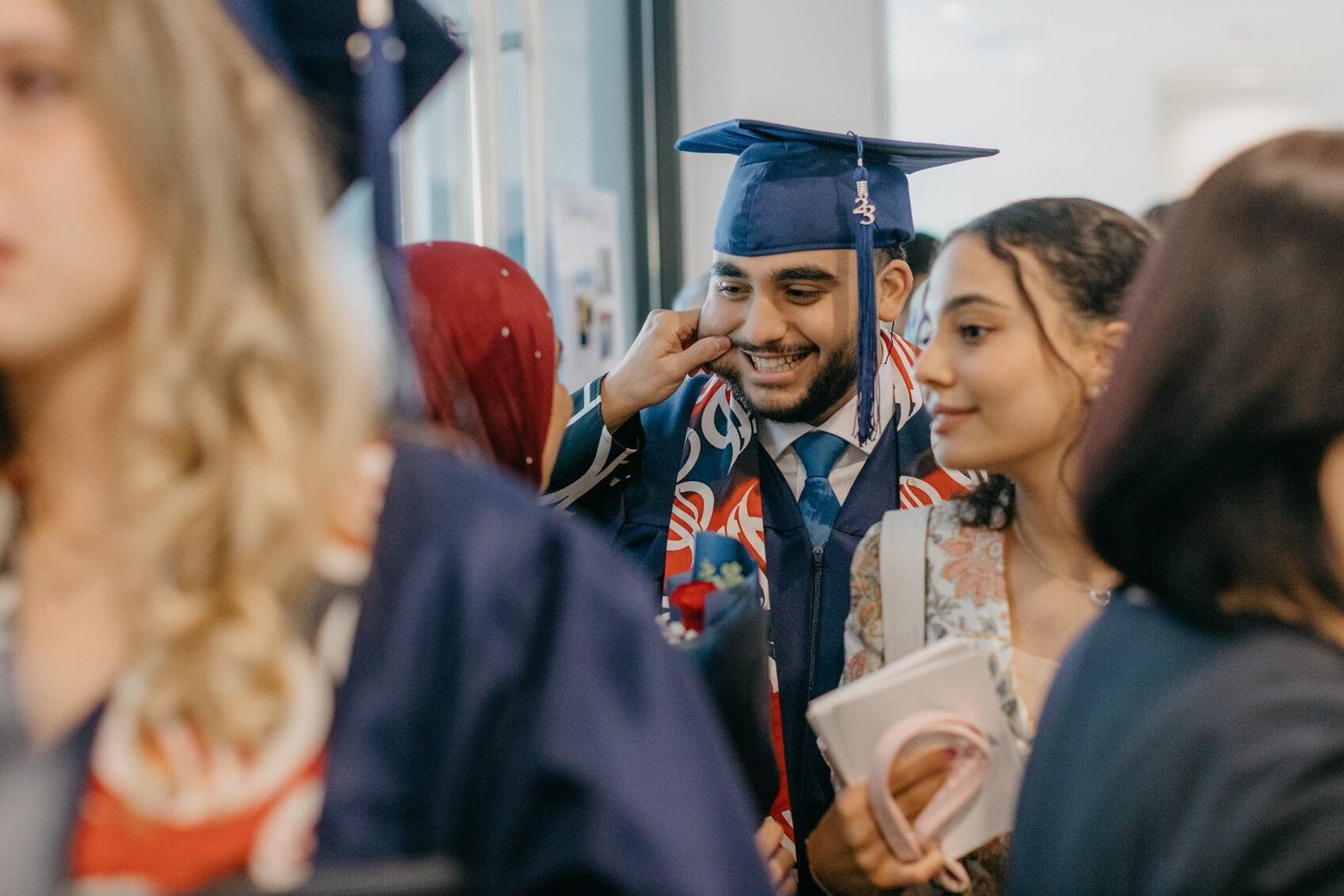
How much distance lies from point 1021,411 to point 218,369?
3.60 feet

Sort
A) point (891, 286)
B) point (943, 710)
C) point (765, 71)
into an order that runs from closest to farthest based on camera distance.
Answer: point (943, 710) → point (891, 286) → point (765, 71)

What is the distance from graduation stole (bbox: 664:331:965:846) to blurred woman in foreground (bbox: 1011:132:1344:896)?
0.92 m

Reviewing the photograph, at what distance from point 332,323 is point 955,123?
351 inches

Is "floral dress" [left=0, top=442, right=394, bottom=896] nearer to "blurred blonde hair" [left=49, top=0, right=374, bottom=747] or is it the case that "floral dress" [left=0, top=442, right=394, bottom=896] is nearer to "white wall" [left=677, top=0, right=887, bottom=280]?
"blurred blonde hair" [left=49, top=0, right=374, bottom=747]

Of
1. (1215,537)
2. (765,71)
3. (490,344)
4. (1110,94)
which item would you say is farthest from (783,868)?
(1110,94)

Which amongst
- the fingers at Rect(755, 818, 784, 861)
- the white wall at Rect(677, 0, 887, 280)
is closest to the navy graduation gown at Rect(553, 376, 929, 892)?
the fingers at Rect(755, 818, 784, 861)

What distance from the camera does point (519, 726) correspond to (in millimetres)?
669

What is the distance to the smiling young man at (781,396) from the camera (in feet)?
6.26

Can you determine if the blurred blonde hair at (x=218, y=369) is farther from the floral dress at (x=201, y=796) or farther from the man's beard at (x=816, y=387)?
the man's beard at (x=816, y=387)

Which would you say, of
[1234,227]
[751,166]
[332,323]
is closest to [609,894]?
[332,323]

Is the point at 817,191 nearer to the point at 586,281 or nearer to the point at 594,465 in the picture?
the point at 594,465

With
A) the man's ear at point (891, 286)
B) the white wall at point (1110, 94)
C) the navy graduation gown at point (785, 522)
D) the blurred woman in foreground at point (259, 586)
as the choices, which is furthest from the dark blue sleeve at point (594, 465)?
the white wall at point (1110, 94)

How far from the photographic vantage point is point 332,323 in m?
0.71

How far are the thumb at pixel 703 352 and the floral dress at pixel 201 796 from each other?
4.77ft
